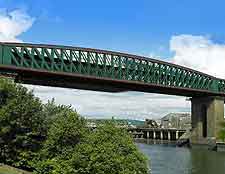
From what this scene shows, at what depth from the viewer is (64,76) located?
95125mm

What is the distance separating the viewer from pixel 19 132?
3847 centimetres

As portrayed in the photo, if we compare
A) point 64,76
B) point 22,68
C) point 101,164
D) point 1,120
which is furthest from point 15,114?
point 64,76

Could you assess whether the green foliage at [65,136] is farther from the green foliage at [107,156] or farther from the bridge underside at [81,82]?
the bridge underside at [81,82]

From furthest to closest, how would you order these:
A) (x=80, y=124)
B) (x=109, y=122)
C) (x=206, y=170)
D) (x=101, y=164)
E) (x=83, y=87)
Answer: (x=83, y=87) < (x=206, y=170) < (x=80, y=124) < (x=109, y=122) < (x=101, y=164)

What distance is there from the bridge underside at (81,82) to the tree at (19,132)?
143 feet

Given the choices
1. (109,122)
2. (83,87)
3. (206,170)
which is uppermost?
(83,87)

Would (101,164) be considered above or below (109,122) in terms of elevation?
below

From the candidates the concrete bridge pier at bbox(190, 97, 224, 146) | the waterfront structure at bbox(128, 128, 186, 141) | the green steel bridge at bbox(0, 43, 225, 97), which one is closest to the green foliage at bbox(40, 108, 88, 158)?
the green steel bridge at bbox(0, 43, 225, 97)

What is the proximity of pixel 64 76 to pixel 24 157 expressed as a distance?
2315 inches

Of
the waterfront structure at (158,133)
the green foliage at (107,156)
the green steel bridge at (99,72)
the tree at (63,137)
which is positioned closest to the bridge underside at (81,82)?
the green steel bridge at (99,72)

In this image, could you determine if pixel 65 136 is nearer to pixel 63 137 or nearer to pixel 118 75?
pixel 63 137

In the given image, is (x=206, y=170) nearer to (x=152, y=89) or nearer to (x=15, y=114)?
(x=15, y=114)

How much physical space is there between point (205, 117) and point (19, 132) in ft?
282

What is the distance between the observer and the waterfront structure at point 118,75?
91125 millimetres
